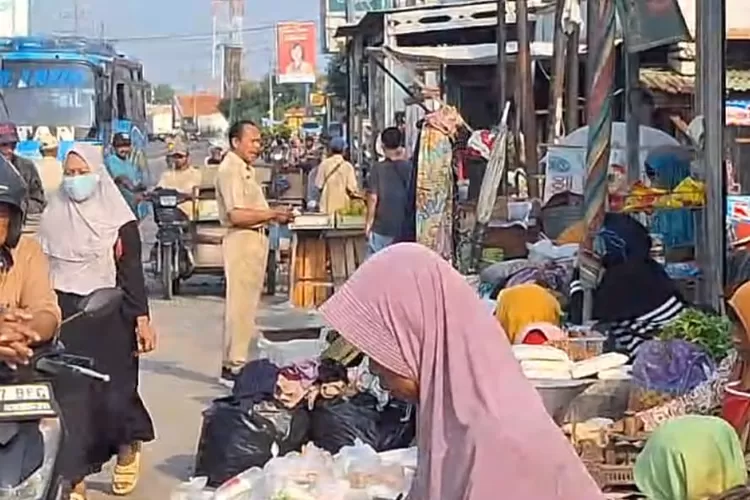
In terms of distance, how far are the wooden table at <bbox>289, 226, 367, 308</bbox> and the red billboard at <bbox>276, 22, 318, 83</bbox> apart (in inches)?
1127

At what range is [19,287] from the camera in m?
5.15

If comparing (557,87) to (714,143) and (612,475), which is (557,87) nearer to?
(714,143)

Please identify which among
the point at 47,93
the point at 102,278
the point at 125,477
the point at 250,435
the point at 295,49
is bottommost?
the point at 125,477

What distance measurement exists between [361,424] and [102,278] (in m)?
1.55

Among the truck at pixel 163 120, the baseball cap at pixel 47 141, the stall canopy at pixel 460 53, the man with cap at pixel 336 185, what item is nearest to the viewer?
the man with cap at pixel 336 185

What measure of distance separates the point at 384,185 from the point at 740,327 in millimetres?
7449

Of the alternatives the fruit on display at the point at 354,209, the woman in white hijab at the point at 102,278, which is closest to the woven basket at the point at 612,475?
the woman in white hijab at the point at 102,278

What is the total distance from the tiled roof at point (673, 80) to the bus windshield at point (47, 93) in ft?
35.2

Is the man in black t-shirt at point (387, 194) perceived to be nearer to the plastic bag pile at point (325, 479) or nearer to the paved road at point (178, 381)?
the paved road at point (178, 381)

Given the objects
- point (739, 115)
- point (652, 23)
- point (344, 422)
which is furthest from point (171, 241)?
point (344, 422)

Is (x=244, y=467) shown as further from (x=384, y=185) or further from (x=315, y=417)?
(x=384, y=185)

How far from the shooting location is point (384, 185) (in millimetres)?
12555

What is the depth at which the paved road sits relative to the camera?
838 cm

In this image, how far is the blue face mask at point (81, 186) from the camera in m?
7.48
